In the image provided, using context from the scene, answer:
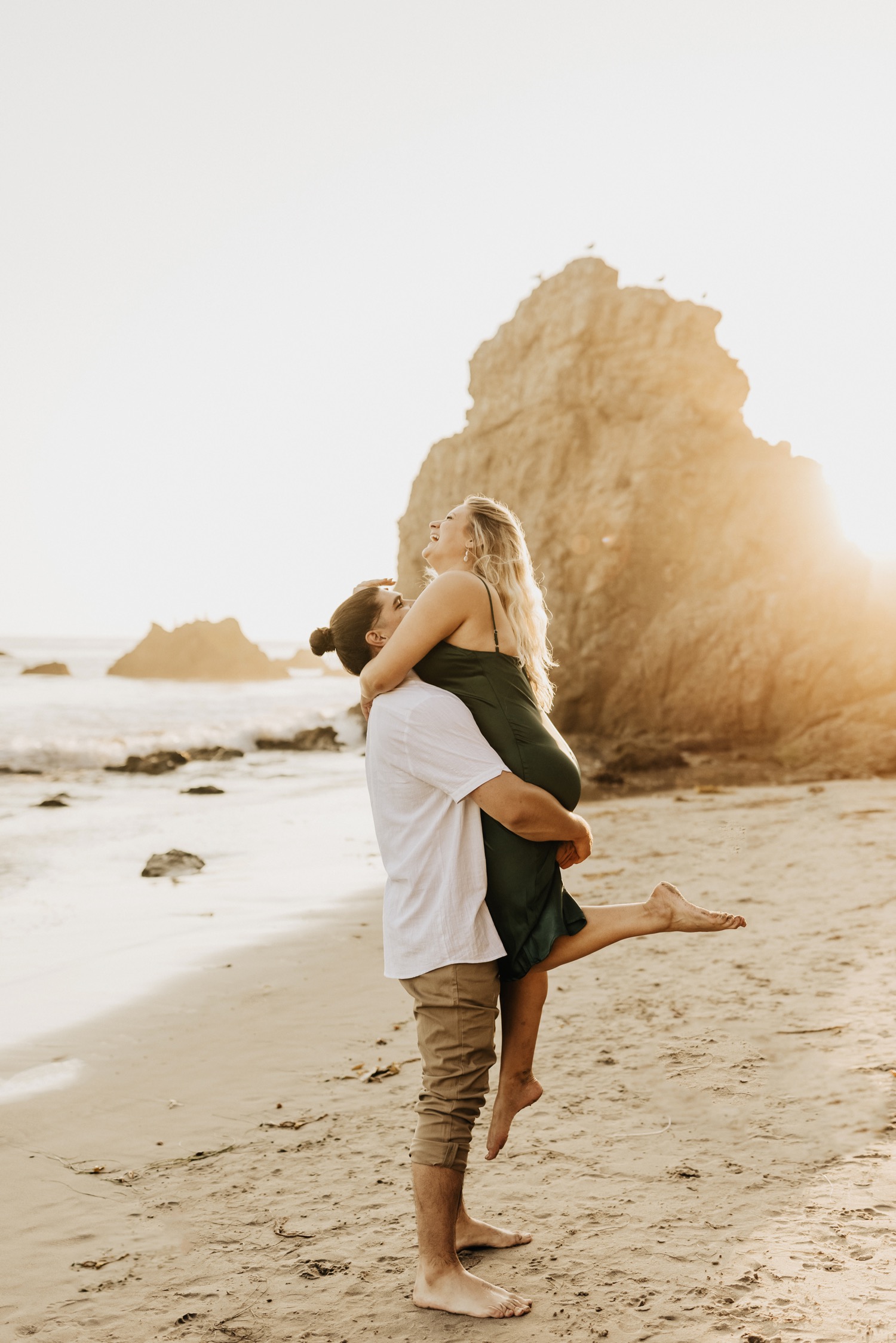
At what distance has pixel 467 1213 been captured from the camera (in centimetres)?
285

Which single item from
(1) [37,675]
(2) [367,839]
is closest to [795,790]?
(2) [367,839]

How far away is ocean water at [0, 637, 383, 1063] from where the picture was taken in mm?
5934

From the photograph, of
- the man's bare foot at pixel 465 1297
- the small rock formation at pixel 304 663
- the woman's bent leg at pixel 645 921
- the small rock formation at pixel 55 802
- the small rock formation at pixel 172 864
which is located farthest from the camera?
the small rock formation at pixel 304 663

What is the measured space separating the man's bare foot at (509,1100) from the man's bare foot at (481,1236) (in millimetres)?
198

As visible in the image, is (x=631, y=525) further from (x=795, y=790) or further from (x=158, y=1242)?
(x=158, y=1242)

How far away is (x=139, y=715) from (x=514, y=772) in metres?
29.7

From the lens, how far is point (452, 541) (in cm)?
279

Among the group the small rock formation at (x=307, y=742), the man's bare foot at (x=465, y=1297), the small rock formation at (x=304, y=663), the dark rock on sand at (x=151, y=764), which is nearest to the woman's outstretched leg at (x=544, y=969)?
the man's bare foot at (x=465, y=1297)

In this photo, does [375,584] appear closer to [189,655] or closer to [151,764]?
[151,764]

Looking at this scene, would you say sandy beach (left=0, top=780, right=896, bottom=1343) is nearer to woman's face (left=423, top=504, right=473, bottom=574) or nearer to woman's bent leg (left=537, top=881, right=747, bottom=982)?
woman's bent leg (left=537, top=881, right=747, bottom=982)

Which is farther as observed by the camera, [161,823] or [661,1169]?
[161,823]

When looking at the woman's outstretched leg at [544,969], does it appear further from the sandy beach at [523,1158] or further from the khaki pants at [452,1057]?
the sandy beach at [523,1158]

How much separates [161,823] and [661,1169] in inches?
433

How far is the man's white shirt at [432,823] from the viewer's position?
2504 millimetres
